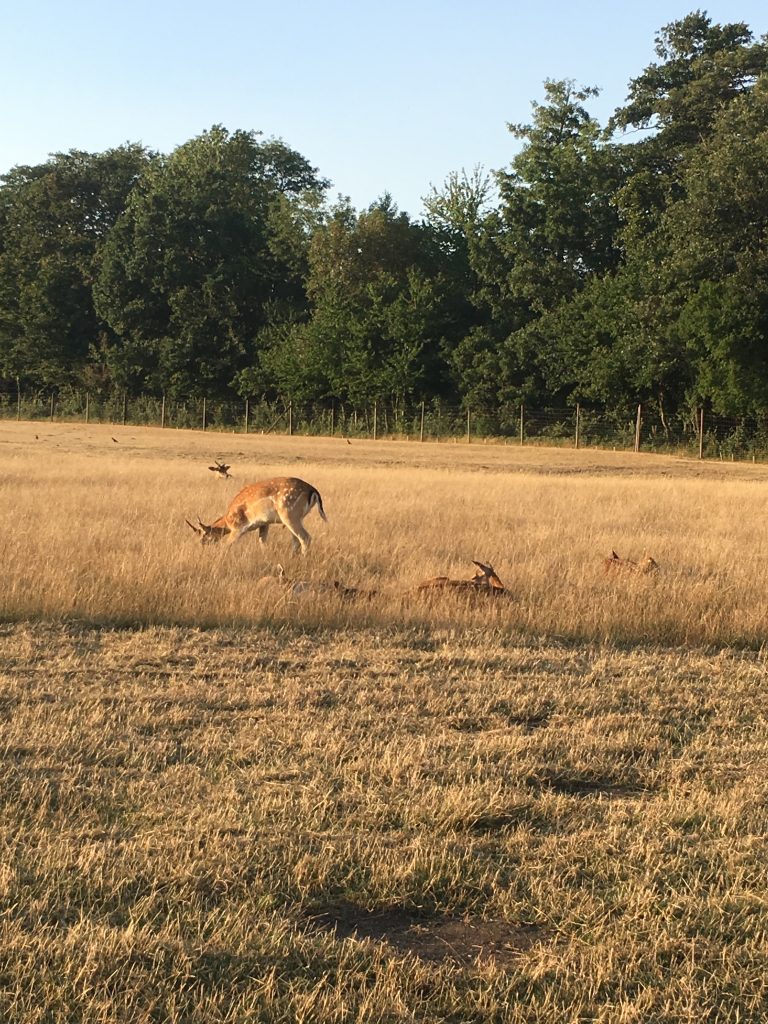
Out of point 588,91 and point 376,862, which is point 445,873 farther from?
point 588,91

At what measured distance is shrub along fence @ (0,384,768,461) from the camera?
41531mm

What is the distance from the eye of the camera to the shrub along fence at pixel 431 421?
41.5 metres

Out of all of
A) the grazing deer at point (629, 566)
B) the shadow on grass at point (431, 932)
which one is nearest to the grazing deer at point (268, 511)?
the grazing deer at point (629, 566)

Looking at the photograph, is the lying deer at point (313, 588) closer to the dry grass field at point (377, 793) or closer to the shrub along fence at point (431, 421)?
the dry grass field at point (377, 793)

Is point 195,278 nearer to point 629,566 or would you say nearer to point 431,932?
point 629,566

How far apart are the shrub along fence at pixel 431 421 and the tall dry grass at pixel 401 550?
57.8 ft

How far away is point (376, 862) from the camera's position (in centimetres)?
395

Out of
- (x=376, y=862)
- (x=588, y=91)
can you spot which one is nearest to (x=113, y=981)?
(x=376, y=862)

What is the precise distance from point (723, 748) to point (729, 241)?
119ft

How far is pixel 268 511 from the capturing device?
12.0 meters

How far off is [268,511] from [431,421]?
37.6 m

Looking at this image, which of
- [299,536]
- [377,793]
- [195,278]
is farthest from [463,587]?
[195,278]

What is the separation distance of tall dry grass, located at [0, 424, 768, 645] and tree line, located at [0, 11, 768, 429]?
1756cm

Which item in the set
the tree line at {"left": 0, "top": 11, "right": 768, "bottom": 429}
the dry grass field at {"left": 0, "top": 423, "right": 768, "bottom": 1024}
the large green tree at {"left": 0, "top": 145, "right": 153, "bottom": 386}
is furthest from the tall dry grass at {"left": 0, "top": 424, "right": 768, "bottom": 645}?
the large green tree at {"left": 0, "top": 145, "right": 153, "bottom": 386}
